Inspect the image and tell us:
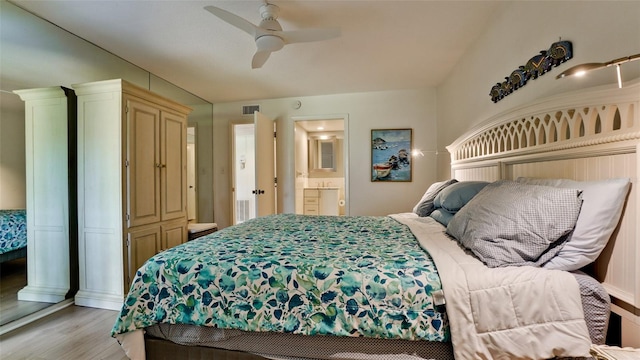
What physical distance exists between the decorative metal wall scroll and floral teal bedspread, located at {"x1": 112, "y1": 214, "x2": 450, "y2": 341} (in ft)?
4.25

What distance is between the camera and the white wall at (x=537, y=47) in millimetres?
1104

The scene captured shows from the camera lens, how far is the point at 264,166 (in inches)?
158

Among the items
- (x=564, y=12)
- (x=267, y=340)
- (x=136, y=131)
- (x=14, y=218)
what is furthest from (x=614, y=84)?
(x=14, y=218)

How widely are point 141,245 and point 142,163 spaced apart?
0.75 meters

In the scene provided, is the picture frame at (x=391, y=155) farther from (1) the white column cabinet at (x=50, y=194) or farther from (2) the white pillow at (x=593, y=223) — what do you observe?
(1) the white column cabinet at (x=50, y=194)

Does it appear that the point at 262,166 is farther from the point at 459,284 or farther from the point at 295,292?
the point at 459,284

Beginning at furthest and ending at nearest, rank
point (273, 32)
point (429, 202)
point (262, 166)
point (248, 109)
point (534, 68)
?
point (248, 109)
point (262, 166)
point (429, 202)
point (273, 32)
point (534, 68)

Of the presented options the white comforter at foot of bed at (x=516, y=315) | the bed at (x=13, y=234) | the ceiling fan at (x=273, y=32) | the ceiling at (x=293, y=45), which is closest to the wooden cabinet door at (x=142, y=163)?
the ceiling at (x=293, y=45)

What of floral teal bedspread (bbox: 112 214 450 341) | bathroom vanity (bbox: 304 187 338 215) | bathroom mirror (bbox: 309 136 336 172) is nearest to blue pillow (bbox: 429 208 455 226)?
floral teal bedspread (bbox: 112 214 450 341)

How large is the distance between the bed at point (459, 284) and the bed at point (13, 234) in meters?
1.75

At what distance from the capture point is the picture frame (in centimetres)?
398

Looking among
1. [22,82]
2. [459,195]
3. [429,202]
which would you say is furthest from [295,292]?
[22,82]

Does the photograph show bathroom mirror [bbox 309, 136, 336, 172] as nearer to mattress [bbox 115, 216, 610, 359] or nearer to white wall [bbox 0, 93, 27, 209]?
white wall [bbox 0, 93, 27, 209]

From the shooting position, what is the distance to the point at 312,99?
13.9ft
